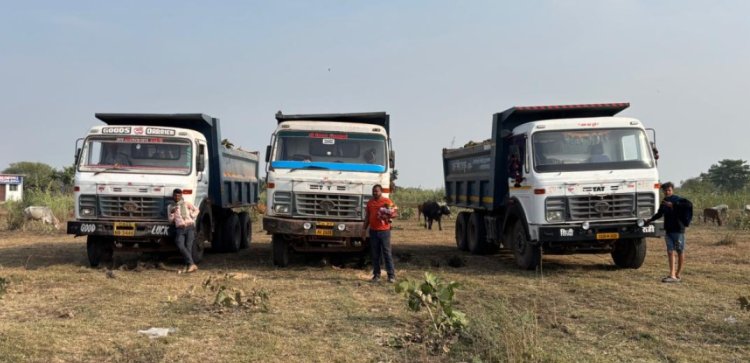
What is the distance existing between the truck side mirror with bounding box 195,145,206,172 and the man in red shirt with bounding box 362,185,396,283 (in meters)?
3.72

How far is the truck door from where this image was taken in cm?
1099

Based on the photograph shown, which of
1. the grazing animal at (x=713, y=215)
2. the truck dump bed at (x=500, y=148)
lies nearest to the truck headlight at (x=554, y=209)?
the truck dump bed at (x=500, y=148)

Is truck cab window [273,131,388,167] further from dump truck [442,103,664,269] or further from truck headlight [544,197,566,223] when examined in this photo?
truck headlight [544,197,566,223]

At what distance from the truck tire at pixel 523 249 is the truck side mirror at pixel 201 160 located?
6.00 m

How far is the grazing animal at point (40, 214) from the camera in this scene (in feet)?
66.0

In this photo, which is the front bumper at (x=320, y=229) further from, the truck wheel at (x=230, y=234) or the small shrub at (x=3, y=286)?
the small shrub at (x=3, y=286)

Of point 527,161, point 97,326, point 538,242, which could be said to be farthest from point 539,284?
point 97,326

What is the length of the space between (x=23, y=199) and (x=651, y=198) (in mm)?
21130

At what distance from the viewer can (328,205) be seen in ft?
33.6

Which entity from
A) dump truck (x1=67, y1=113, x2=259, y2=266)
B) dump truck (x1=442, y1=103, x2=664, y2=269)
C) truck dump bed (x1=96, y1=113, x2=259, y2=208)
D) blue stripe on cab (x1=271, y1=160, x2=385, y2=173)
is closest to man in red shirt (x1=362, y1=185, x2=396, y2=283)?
blue stripe on cab (x1=271, y1=160, x2=385, y2=173)

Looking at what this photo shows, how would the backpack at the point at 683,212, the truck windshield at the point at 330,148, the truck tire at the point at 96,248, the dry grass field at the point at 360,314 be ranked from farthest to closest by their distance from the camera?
the truck tire at the point at 96,248 → the truck windshield at the point at 330,148 → the backpack at the point at 683,212 → the dry grass field at the point at 360,314

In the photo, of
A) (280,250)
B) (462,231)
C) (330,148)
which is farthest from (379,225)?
(462,231)

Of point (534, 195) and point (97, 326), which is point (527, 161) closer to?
point (534, 195)

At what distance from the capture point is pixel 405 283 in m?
6.12
